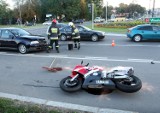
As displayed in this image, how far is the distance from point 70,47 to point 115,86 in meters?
9.10

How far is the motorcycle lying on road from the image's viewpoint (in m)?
5.86

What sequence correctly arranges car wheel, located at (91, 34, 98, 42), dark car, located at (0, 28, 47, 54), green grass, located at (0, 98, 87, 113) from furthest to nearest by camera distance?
car wheel, located at (91, 34, 98, 42) < dark car, located at (0, 28, 47, 54) < green grass, located at (0, 98, 87, 113)

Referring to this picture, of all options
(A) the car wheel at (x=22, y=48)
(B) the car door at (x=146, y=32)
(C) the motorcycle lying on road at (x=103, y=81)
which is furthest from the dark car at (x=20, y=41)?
(B) the car door at (x=146, y=32)

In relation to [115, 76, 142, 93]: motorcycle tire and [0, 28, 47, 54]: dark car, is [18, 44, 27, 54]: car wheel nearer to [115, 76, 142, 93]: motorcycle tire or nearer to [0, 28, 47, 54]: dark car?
[0, 28, 47, 54]: dark car

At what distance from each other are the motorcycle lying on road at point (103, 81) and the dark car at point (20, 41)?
7418 mm

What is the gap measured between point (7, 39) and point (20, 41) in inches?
37.5

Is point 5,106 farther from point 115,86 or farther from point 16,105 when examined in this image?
point 115,86

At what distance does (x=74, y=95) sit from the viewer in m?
6.08

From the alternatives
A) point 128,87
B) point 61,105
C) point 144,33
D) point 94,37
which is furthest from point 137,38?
point 61,105

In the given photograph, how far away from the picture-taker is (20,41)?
528 inches

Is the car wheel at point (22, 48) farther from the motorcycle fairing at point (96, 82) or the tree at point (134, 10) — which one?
the tree at point (134, 10)

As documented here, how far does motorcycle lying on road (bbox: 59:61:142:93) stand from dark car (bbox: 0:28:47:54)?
742cm

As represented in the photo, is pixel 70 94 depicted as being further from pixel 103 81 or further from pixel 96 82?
pixel 103 81

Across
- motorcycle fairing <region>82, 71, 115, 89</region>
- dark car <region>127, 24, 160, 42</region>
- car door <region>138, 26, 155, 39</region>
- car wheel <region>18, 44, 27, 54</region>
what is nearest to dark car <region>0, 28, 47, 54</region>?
car wheel <region>18, 44, 27, 54</region>
